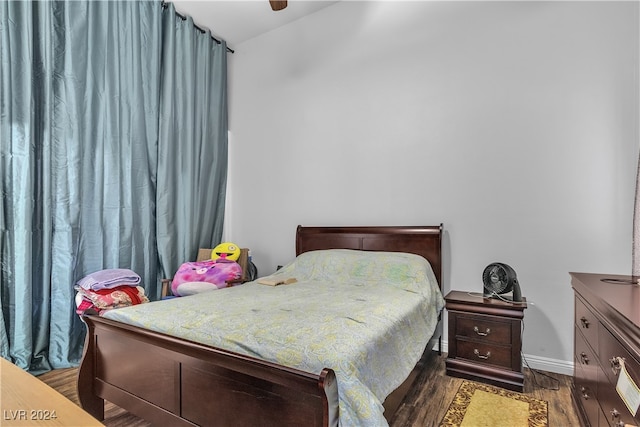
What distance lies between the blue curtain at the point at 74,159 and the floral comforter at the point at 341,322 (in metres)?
1.15

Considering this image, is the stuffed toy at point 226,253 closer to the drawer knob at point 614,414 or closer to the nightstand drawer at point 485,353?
the nightstand drawer at point 485,353

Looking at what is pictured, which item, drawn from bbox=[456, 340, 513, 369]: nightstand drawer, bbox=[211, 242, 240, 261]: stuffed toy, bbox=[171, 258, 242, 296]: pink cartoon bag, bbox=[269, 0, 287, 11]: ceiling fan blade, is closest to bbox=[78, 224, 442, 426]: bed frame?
bbox=[456, 340, 513, 369]: nightstand drawer

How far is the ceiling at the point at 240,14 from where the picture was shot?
3474 mm

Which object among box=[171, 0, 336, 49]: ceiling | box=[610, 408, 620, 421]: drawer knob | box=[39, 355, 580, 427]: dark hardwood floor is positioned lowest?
box=[39, 355, 580, 427]: dark hardwood floor

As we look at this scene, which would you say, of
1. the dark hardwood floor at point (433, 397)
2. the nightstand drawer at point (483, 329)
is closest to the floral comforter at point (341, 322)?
the nightstand drawer at point (483, 329)

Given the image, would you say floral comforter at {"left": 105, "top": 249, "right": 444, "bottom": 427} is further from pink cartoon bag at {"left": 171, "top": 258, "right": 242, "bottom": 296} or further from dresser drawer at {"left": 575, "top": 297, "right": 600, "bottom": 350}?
dresser drawer at {"left": 575, "top": 297, "right": 600, "bottom": 350}

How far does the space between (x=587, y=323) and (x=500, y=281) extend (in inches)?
29.0

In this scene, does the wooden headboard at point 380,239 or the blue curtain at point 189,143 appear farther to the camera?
the blue curtain at point 189,143

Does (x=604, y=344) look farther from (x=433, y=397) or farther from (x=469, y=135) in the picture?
(x=469, y=135)

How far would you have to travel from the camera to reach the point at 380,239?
3.10 meters

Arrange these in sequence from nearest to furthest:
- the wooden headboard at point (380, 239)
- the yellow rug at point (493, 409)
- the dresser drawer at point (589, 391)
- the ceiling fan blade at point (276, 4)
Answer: the dresser drawer at point (589, 391)
the yellow rug at point (493, 409)
the ceiling fan blade at point (276, 4)
the wooden headboard at point (380, 239)

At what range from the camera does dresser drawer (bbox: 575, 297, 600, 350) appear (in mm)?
1550

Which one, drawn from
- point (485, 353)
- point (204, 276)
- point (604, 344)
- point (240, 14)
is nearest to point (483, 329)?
point (485, 353)

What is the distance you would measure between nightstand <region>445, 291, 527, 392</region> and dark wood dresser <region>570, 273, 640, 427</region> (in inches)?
13.0
